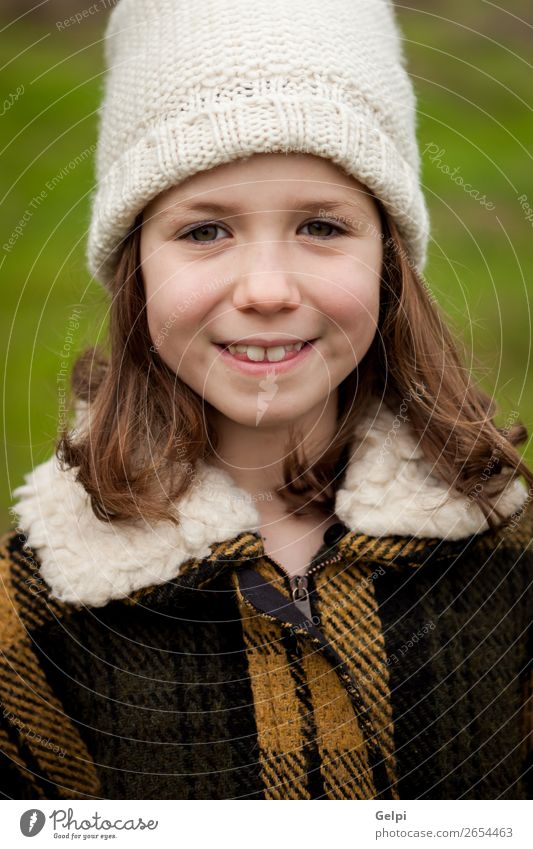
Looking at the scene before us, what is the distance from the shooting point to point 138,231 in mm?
1194

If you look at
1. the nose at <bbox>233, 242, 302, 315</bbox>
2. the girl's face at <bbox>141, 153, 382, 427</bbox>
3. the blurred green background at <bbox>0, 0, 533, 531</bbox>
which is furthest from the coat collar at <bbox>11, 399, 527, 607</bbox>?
the blurred green background at <bbox>0, 0, 533, 531</bbox>

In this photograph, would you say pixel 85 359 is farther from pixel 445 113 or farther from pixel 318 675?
pixel 445 113

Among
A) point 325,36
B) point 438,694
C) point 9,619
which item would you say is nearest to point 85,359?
point 9,619

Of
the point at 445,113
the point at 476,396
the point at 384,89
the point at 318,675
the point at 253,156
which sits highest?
the point at 445,113

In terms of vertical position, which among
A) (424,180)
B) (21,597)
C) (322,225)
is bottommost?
(21,597)

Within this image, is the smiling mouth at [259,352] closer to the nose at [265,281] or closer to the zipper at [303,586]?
the nose at [265,281]

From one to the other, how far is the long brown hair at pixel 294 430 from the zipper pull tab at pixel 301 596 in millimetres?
116

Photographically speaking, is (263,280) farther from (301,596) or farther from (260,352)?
(301,596)

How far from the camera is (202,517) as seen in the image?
1.13m

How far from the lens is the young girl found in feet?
3.54

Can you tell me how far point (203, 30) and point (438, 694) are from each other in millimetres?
902

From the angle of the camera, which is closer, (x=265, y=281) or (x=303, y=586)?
(x=265, y=281)

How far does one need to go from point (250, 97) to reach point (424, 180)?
257 cm
